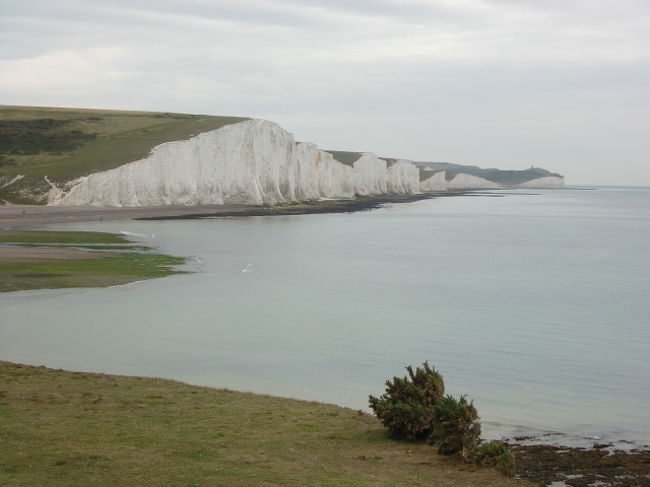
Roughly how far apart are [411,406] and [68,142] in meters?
78.0

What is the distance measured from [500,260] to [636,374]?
85.0ft

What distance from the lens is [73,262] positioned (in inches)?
1294

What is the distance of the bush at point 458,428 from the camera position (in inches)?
399

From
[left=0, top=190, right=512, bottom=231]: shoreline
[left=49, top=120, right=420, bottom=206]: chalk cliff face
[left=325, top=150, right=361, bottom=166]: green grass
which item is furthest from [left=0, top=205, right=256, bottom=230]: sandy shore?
[left=325, top=150, right=361, bottom=166]: green grass

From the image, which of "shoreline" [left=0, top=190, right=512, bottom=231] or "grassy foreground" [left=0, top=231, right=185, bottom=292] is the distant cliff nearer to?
"shoreline" [left=0, top=190, right=512, bottom=231]

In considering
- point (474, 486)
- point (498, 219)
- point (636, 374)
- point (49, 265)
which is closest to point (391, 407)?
point (474, 486)

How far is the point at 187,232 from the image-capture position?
54500 mm

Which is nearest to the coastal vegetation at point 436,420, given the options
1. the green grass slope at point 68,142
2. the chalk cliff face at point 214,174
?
the green grass slope at point 68,142

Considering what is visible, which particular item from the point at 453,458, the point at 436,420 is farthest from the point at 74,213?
the point at 453,458

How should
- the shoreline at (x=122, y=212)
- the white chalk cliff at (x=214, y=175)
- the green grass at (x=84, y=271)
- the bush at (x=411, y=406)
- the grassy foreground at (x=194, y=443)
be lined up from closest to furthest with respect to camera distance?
the grassy foreground at (x=194, y=443) → the bush at (x=411, y=406) → the green grass at (x=84, y=271) → the shoreline at (x=122, y=212) → the white chalk cliff at (x=214, y=175)

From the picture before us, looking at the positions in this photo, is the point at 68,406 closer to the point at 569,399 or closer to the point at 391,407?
the point at 391,407

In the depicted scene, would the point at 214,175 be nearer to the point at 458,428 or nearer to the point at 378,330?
the point at 378,330

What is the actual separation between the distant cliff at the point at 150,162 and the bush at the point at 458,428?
200 ft

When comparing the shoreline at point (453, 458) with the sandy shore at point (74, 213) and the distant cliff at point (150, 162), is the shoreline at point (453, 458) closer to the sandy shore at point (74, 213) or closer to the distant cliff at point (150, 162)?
the sandy shore at point (74, 213)
